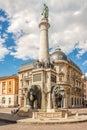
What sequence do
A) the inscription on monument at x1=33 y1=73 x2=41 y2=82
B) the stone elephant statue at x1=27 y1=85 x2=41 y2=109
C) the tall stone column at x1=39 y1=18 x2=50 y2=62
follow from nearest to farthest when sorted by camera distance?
the stone elephant statue at x1=27 y1=85 x2=41 y2=109 → the inscription on monument at x1=33 y1=73 x2=41 y2=82 → the tall stone column at x1=39 y1=18 x2=50 y2=62

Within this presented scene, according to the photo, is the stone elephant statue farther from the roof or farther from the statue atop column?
the roof

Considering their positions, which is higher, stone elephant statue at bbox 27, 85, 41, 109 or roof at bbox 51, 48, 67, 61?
roof at bbox 51, 48, 67, 61

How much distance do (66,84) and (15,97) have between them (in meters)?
19.3

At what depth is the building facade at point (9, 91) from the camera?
74750mm

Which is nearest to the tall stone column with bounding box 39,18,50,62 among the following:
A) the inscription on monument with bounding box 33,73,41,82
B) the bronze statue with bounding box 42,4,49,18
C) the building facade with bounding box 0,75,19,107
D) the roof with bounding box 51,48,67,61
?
the bronze statue with bounding box 42,4,49,18

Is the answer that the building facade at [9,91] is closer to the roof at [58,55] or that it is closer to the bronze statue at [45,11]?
the roof at [58,55]

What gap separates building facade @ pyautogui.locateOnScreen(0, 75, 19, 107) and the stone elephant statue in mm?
46797

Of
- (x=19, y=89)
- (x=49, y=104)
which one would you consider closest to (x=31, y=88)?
(x=49, y=104)

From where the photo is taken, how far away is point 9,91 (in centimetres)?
7631

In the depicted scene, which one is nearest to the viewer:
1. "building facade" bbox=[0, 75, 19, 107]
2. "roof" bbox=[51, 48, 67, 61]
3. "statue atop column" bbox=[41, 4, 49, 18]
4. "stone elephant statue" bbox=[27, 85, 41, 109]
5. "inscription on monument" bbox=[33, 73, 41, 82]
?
"stone elephant statue" bbox=[27, 85, 41, 109]

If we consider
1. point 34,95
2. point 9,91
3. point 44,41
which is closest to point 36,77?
point 34,95

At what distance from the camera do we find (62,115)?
963 inches

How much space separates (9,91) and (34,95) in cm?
5010

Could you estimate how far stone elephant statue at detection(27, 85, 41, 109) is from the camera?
27.3 meters
